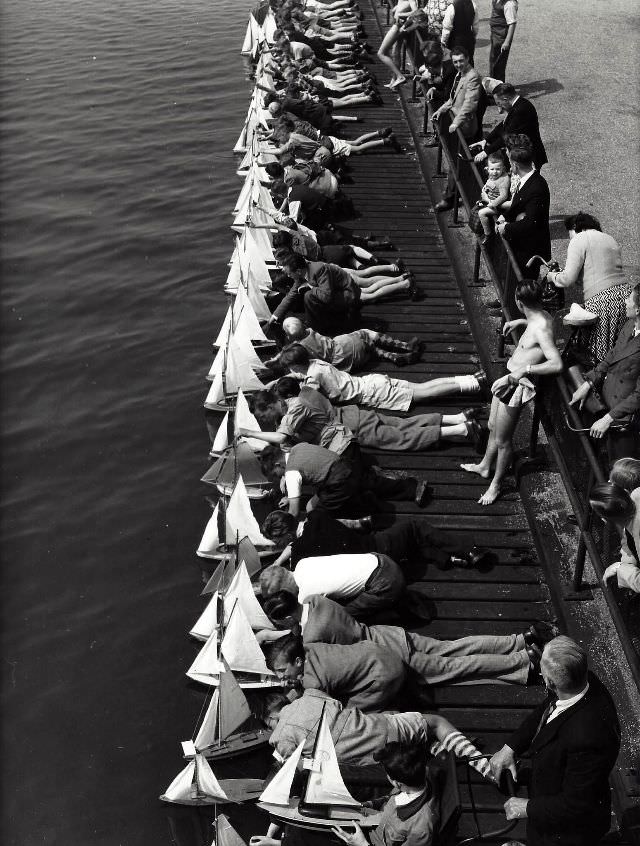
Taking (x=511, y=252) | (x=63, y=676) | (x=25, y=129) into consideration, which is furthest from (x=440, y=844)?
(x=25, y=129)

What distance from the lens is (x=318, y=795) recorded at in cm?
650

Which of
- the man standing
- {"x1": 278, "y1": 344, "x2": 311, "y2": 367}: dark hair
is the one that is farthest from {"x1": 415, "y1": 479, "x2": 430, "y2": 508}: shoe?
the man standing

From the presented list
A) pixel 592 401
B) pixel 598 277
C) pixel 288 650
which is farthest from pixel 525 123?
pixel 288 650

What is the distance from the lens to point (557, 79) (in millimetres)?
18281

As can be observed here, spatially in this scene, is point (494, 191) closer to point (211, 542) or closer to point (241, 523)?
point (241, 523)

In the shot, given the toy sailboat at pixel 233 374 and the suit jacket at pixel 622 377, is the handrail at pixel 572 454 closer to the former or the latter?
the suit jacket at pixel 622 377

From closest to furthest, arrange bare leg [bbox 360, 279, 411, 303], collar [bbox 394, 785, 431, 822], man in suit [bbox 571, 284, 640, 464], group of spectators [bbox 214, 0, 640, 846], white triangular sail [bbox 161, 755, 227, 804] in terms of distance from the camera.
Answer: group of spectators [bbox 214, 0, 640, 846]
collar [bbox 394, 785, 431, 822]
man in suit [bbox 571, 284, 640, 464]
white triangular sail [bbox 161, 755, 227, 804]
bare leg [bbox 360, 279, 411, 303]

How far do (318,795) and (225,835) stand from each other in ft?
3.25

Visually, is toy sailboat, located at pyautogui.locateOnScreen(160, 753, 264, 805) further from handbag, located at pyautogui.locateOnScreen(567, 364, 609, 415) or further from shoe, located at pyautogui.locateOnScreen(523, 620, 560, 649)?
handbag, located at pyautogui.locateOnScreen(567, 364, 609, 415)

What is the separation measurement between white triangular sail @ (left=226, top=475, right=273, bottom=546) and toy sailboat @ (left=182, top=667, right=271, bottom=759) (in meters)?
1.77

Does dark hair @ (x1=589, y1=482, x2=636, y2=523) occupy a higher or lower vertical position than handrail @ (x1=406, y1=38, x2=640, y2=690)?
higher

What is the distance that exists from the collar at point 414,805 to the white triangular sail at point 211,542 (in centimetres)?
470

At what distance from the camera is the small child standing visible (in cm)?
1110

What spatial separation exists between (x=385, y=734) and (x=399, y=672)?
0.50 m
